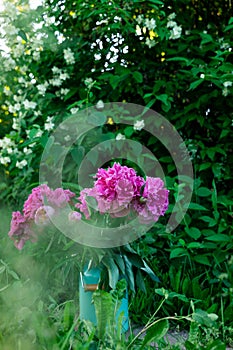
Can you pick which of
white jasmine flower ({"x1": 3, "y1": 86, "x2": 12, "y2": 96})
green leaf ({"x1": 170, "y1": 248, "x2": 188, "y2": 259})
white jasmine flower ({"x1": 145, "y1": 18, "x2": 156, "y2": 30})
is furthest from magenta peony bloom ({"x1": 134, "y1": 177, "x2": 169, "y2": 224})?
white jasmine flower ({"x1": 3, "y1": 86, "x2": 12, "y2": 96})

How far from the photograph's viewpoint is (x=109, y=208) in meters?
1.80

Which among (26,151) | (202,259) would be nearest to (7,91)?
(26,151)

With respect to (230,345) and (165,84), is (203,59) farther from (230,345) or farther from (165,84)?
(230,345)

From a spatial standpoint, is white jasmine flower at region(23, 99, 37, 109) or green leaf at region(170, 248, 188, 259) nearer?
green leaf at region(170, 248, 188, 259)

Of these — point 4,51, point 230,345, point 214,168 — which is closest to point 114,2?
point 4,51

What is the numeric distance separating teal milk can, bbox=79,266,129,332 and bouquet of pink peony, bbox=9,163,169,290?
0.07 metres

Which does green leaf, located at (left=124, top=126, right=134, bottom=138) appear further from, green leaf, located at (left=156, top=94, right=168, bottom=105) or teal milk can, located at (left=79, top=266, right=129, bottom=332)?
teal milk can, located at (left=79, top=266, right=129, bottom=332)

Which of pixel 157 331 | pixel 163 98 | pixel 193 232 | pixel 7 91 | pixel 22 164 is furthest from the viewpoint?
pixel 7 91

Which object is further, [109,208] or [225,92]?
[225,92]

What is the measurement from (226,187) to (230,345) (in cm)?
111

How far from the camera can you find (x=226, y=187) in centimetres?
300

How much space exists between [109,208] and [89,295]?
403 millimetres

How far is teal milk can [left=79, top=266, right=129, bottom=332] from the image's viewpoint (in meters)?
1.97

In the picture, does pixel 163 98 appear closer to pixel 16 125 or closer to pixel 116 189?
pixel 16 125
